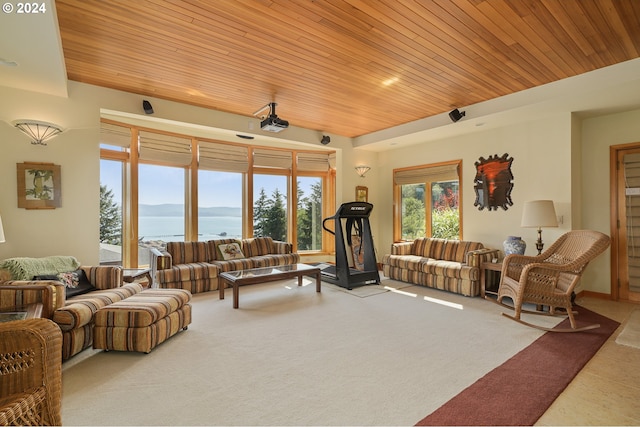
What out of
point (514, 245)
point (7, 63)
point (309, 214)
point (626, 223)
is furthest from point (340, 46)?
point (626, 223)

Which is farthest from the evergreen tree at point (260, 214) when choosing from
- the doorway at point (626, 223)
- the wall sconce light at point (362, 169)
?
the doorway at point (626, 223)

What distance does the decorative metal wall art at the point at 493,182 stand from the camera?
5.04 m

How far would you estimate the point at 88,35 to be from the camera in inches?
112

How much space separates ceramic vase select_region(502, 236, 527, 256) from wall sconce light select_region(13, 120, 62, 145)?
6182 millimetres

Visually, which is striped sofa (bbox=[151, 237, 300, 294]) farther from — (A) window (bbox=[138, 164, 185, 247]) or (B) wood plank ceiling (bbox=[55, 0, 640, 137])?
(B) wood plank ceiling (bbox=[55, 0, 640, 137])

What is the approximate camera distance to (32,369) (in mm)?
1421

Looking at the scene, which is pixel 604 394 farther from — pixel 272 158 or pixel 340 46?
pixel 272 158

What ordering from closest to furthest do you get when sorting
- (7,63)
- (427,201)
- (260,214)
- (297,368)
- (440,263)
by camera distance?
(297,368) → (7,63) → (440,263) → (427,201) → (260,214)

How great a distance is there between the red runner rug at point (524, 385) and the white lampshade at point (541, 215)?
4.86 feet

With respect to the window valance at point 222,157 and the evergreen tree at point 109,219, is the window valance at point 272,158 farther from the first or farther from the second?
the evergreen tree at point 109,219

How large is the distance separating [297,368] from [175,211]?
14.1ft

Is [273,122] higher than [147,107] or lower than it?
lower

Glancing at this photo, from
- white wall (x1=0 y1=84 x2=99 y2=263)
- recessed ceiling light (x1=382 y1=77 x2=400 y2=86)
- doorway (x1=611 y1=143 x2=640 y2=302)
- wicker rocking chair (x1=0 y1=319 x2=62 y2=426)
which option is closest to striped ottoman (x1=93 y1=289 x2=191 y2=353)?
wicker rocking chair (x1=0 y1=319 x2=62 y2=426)

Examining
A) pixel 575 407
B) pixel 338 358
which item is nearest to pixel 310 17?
pixel 338 358
